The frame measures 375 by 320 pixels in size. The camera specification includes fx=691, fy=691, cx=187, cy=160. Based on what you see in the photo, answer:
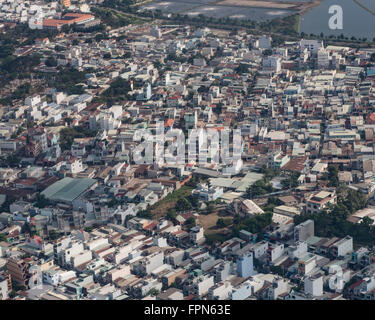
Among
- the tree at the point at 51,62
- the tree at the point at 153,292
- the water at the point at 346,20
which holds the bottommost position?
the tree at the point at 153,292

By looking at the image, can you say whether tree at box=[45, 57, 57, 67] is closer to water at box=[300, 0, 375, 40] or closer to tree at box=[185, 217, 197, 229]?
water at box=[300, 0, 375, 40]

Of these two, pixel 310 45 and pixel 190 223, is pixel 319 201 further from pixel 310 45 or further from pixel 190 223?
pixel 310 45

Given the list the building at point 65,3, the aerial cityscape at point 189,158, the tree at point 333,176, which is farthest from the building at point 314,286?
the building at point 65,3

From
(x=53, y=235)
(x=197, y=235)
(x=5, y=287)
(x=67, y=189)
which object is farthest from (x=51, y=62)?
(x=5, y=287)

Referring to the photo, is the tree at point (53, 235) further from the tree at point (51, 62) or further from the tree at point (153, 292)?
the tree at point (51, 62)
